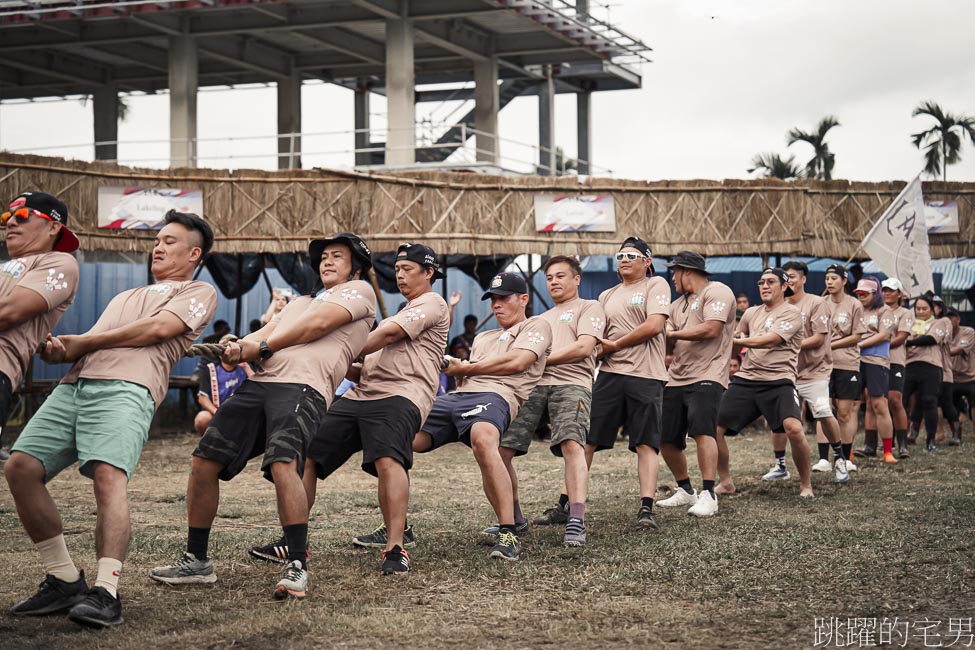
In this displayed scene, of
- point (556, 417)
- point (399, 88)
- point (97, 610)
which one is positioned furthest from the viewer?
point (399, 88)

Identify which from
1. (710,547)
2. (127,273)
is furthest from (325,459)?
(127,273)

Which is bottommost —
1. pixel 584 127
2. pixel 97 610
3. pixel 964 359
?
pixel 97 610

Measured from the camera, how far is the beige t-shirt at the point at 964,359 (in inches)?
627

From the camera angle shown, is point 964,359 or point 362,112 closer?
point 964,359

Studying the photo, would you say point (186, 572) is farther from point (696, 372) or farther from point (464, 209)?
point (464, 209)

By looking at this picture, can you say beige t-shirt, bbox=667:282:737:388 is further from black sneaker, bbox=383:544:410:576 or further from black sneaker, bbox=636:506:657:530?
black sneaker, bbox=383:544:410:576

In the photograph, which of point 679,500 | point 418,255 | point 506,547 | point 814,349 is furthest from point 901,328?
point 418,255

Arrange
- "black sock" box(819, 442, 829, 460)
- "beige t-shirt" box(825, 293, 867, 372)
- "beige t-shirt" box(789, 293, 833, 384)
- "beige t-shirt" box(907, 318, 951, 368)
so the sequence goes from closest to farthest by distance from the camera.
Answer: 1. "beige t-shirt" box(789, 293, 833, 384)
2. "black sock" box(819, 442, 829, 460)
3. "beige t-shirt" box(825, 293, 867, 372)
4. "beige t-shirt" box(907, 318, 951, 368)

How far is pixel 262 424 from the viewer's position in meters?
6.04

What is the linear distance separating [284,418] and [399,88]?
2553cm

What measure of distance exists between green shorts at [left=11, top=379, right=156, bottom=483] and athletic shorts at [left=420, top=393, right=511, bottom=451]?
2244 millimetres

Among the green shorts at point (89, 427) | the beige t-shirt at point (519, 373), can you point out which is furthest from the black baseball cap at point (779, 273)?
the green shorts at point (89, 427)

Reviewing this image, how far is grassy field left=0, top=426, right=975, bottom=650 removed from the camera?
5008mm

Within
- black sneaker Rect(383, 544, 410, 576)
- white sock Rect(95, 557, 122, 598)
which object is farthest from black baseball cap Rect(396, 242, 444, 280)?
white sock Rect(95, 557, 122, 598)
